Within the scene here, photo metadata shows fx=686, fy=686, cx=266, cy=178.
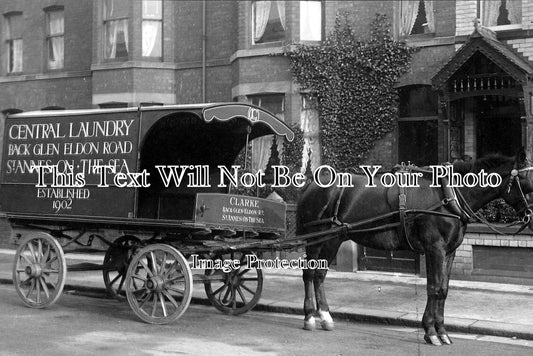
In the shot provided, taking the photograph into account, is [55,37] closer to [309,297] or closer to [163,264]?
[163,264]

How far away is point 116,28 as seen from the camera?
63.2 ft

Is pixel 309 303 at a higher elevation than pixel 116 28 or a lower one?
lower

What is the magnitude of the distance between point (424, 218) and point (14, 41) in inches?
701

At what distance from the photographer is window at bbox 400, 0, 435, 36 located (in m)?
15.7

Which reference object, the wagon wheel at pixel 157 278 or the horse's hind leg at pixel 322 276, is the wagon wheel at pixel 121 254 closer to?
the wagon wheel at pixel 157 278

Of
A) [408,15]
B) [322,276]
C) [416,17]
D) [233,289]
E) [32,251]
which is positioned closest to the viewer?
[322,276]

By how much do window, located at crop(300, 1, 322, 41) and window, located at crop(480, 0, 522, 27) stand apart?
13.2ft

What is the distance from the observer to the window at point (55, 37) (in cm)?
2102

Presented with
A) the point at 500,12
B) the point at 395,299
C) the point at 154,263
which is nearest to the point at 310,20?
the point at 500,12

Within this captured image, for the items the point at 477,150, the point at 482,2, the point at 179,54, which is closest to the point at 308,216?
the point at 477,150

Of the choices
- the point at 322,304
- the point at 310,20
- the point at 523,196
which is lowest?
the point at 322,304

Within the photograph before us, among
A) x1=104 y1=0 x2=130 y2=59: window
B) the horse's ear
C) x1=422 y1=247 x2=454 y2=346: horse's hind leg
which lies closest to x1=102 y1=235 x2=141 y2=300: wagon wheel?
x1=422 y1=247 x2=454 y2=346: horse's hind leg

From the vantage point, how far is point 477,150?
1462 centimetres

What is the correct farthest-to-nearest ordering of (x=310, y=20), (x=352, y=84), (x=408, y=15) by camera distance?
(x=310, y=20)
(x=408, y=15)
(x=352, y=84)
